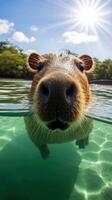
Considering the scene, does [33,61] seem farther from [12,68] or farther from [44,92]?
[12,68]

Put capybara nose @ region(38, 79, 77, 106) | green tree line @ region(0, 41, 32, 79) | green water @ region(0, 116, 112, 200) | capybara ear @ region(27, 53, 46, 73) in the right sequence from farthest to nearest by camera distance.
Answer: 1. green tree line @ region(0, 41, 32, 79)
2. capybara ear @ region(27, 53, 46, 73)
3. green water @ region(0, 116, 112, 200)
4. capybara nose @ region(38, 79, 77, 106)

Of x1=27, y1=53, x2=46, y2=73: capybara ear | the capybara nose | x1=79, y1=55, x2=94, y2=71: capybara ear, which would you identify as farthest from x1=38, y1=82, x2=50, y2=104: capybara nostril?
x1=79, y1=55, x2=94, y2=71: capybara ear

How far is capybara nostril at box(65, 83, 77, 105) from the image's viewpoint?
11.2ft

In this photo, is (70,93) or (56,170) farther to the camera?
(56,170)

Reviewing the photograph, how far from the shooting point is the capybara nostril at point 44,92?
11.2ft

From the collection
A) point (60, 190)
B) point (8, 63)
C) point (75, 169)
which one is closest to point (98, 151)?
point (75, 169)

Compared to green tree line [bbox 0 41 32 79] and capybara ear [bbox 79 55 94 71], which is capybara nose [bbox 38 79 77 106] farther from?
green tree line [bbox 0 41 32 79]

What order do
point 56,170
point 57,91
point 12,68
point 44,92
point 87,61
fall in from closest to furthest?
1. point 57,91
2. point 44,92
3. point 87,61
4. point 56,170
5. point 12,68

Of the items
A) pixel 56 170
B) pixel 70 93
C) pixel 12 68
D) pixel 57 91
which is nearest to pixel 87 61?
pixel 56 170

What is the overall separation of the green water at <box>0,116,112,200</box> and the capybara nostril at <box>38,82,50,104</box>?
2.57 m

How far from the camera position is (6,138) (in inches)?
353

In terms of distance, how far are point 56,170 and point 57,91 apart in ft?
13.2

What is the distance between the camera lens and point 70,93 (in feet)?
11.5

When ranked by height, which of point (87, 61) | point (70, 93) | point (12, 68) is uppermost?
point (87, 61)
